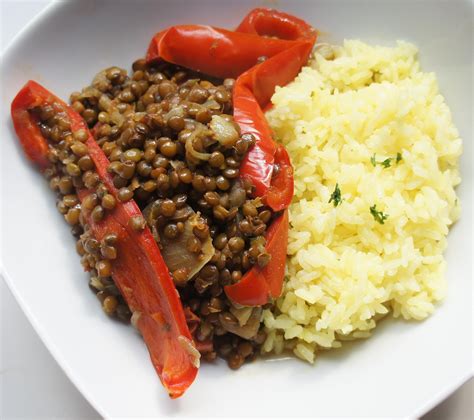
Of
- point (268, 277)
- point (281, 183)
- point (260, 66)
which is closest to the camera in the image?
point (268, 277)

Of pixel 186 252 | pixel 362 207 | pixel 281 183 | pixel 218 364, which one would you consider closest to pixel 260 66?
pixel 281 183

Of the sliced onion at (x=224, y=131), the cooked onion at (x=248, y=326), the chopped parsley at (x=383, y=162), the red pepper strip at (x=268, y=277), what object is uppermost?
the sliced onion at (x=224, y=131)

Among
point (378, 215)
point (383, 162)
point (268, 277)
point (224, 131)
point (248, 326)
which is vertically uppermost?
point (224, 131)

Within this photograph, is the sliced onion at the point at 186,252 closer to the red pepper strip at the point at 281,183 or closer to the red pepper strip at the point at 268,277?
the red pepper strip at the point at 268,277

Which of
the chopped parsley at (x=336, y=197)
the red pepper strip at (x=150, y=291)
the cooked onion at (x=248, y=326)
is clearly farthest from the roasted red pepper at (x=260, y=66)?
the red pepper strip at (x=150, y=291)

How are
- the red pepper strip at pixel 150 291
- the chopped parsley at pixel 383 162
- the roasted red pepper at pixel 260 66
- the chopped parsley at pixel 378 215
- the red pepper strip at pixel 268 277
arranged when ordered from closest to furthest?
the red pepper strip at pixel 150 291 < the red pepper strip at pixel 268 277 < the roasted red pepper at pixel 260 66 < the chopped parsley at pixel 378 215 < the chopped parsley at pixel 383 162

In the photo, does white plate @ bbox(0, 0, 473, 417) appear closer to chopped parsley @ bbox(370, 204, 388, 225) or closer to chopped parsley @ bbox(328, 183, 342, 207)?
chopped parsley @ bbox(370, 204, 388, 225)

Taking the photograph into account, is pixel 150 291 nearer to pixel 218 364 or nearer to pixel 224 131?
pixel 218 364
